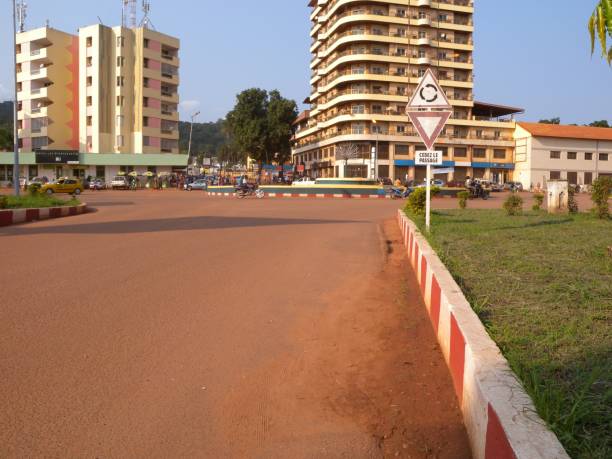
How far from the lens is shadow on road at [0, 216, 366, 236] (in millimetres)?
13516

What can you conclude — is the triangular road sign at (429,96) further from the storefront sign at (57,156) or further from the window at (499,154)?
the window at (499,154)

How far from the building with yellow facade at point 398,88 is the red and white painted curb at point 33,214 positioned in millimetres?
44796

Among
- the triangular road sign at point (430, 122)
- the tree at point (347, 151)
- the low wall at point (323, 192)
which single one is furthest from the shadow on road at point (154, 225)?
the tree at point (347, 151)

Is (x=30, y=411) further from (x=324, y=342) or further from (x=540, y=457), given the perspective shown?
(x=540, y=457)

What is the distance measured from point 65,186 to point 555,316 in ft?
156

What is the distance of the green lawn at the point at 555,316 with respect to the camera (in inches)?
101

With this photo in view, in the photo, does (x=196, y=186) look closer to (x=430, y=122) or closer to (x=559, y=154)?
(x=559, y=154)

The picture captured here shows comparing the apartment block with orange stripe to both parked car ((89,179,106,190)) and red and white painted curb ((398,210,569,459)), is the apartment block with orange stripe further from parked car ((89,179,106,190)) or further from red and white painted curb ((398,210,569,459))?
red and white painted curb ((398,210,569,459))

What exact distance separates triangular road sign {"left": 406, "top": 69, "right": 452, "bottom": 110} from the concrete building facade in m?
62.1

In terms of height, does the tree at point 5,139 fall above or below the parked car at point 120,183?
above

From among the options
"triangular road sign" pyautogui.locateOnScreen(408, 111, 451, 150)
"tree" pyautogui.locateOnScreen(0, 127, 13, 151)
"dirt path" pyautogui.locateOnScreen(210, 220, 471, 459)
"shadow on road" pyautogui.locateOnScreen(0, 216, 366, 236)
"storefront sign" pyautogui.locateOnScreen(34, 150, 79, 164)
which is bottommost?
"dirt path" pyautogui.locateOnScreen(210, 220, 471, 459)

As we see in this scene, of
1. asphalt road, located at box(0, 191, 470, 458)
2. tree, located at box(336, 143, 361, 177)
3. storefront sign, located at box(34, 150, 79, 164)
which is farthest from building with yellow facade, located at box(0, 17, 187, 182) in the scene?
asphalt road, located at box(0, 191, 470, 458)

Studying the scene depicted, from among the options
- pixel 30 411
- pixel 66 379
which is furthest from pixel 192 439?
pixel 66 379

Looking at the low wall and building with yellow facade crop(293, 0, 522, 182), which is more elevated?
building with yellow facade crop(293, 0, 522, 182)
